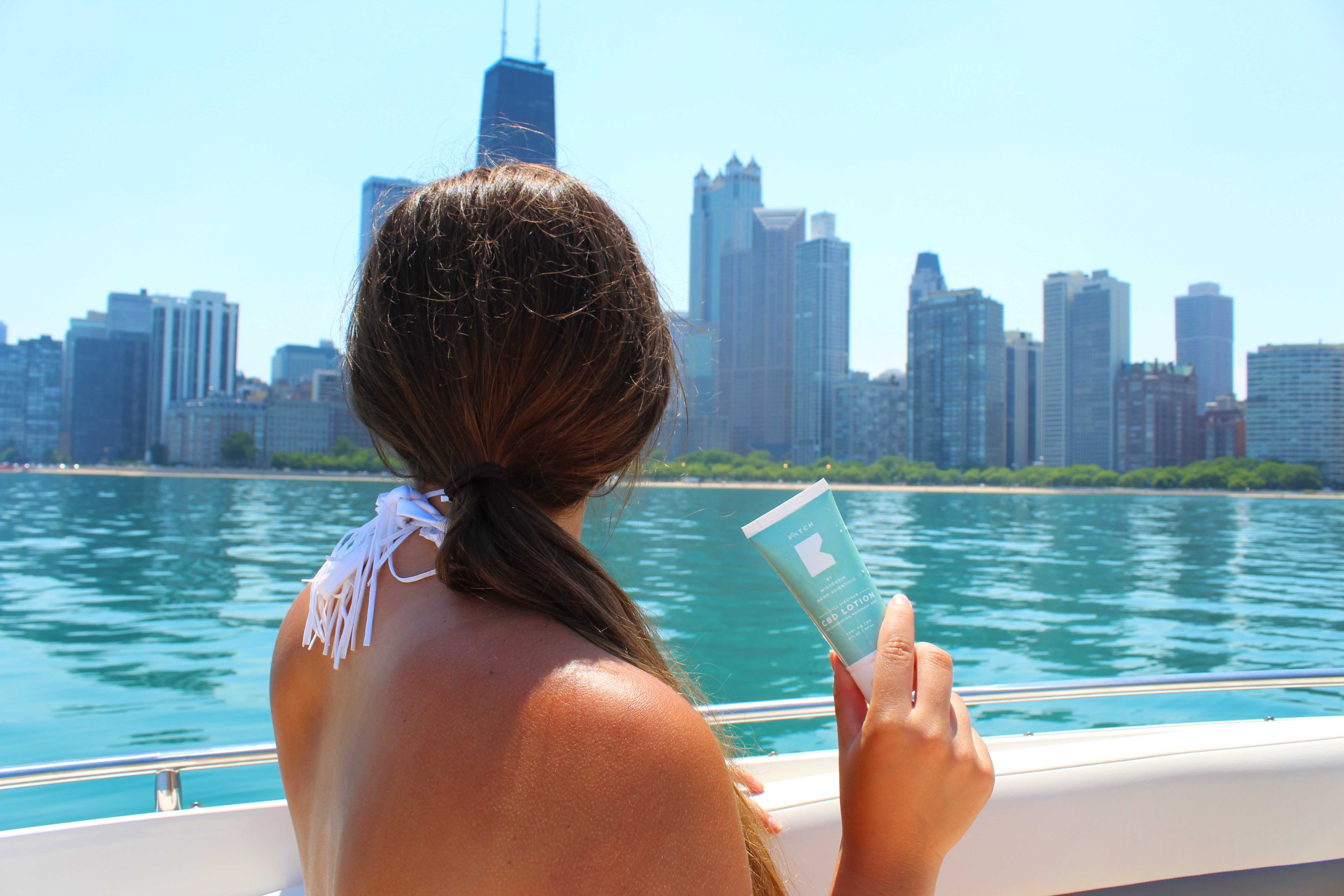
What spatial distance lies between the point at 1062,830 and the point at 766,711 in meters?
0.60

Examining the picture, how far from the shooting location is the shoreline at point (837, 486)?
5641 centimetres

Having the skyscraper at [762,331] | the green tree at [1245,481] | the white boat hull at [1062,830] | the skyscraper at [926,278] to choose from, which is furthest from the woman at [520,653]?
the skyscraper at [926,278]

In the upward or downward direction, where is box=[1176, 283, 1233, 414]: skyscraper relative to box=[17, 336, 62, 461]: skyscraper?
upward

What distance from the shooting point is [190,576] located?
11172 millimetres

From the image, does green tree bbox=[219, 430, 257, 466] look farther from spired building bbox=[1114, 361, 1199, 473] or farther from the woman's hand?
spired building bbox=[1114, 361, 1199, 473]

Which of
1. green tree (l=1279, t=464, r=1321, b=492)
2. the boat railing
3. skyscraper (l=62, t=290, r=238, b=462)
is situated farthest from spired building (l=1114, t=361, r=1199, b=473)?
skyscraper (l=62, t=290, r=238, b=462)

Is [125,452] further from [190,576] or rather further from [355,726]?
[355,726]

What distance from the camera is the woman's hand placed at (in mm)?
611

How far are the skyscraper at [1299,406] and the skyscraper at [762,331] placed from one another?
38.3m

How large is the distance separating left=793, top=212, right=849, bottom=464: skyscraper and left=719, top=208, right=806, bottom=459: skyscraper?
108 centimetres

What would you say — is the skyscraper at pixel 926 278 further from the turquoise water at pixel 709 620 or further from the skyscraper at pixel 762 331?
the turquoise water at pixel 709 620

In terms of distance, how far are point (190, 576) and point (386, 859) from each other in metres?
12.7

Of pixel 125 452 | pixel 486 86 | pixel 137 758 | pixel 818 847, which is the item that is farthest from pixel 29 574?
pixel 125 452

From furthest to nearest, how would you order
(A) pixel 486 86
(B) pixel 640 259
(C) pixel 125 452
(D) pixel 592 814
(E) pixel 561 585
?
1. (C) pixel 125 452
2. (A) pixel 486 86
3. (B) pixel 640 259
4. (E) pixel 561 585
5. (D) pixel 592 814
